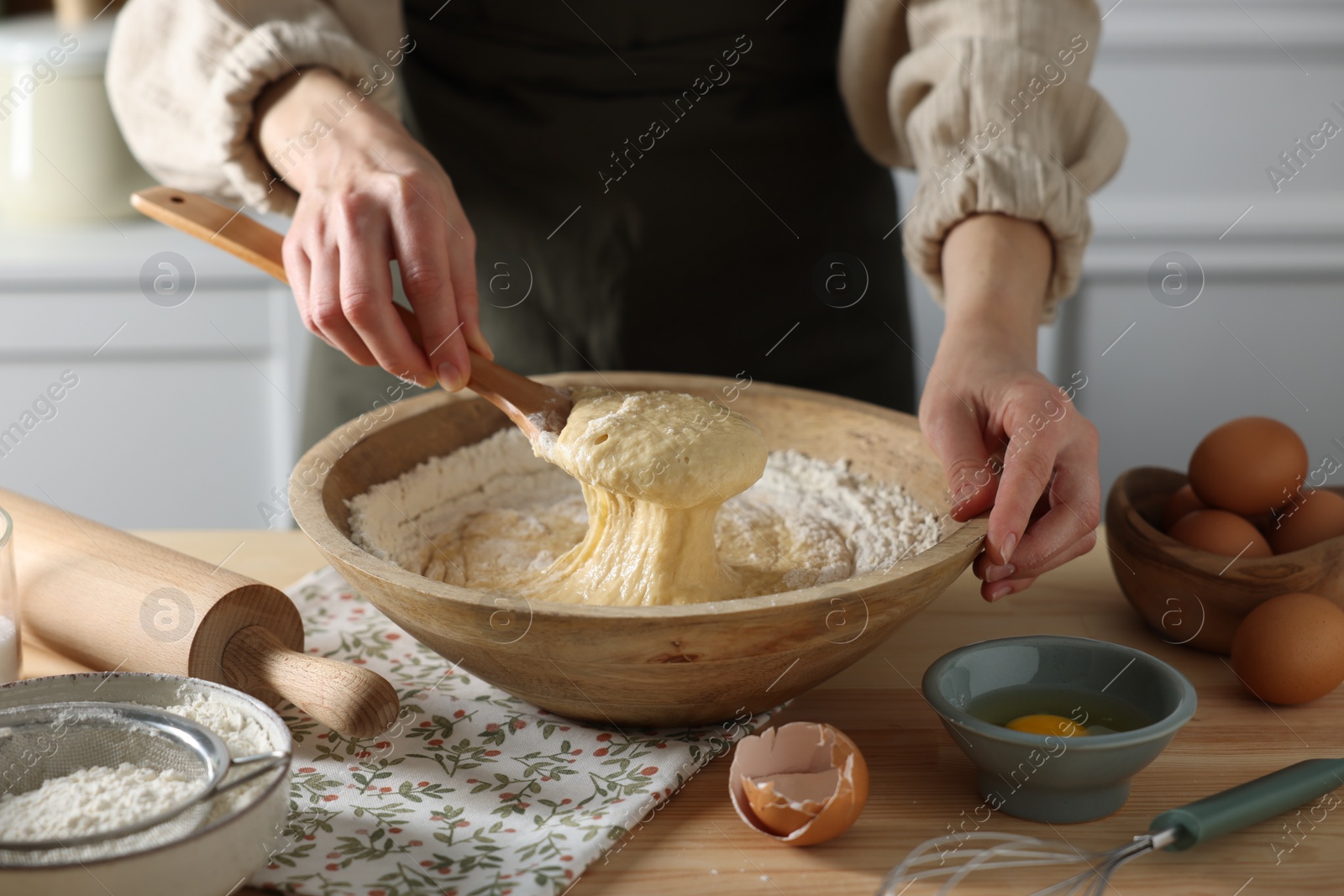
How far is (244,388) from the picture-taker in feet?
8.74

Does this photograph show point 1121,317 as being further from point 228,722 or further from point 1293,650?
point 228,722

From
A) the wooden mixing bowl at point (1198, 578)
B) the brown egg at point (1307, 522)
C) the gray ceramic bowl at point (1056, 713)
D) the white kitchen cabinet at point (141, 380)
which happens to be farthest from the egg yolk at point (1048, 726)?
the white kitchen cabinet at point (141, 380)

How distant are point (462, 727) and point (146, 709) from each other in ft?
0.84

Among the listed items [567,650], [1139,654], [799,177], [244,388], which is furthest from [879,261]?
[244,388]

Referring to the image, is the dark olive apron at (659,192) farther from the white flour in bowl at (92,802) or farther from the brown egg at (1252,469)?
the white flour in bowl at (92,802)

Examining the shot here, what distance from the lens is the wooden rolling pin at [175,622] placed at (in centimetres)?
80

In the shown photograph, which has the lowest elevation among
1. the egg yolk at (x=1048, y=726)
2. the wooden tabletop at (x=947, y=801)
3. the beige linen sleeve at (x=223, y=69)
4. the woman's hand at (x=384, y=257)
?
the wooden tabletop at (x=947, y=801)

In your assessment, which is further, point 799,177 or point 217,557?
point 799,177

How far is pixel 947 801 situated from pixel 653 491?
0.33 metres

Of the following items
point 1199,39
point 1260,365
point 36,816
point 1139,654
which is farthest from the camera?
point 1260,365

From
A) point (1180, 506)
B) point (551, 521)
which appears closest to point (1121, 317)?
point (1180, 506)

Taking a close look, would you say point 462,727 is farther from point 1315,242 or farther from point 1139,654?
point 1315,242

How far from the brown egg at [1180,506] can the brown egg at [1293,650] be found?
17cm

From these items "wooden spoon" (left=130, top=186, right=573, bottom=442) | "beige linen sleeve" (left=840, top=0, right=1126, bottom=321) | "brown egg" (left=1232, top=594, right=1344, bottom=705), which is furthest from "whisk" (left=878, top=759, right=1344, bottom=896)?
"beige linen sleeve" (left=840, top=0, right=1126, bottom=321)
